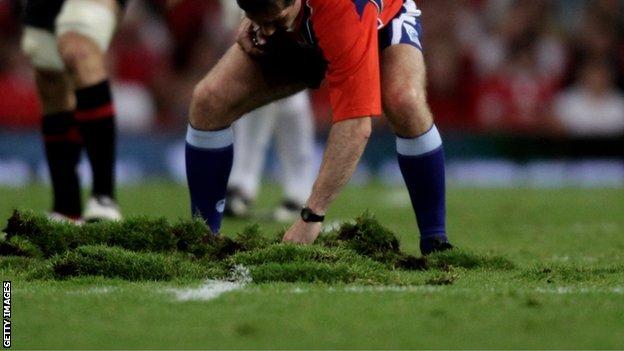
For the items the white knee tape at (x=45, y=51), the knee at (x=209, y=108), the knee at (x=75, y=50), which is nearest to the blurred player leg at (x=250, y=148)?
the white knee tape at (x=45, y=51)

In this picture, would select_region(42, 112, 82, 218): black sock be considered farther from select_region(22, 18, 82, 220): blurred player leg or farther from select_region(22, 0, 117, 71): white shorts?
select_region(22, 0, 117, 71): white shorts

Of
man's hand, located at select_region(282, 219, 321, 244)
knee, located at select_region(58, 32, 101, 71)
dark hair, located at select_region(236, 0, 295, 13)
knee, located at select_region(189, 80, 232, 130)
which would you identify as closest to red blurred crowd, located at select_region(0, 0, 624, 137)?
knee, located at select_region(58, 32, 101, 71)

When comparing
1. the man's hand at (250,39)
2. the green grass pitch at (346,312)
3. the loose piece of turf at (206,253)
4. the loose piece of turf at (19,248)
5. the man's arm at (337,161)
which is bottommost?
the loose piece of turf at (19,248)

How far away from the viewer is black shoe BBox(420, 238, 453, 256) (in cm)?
637

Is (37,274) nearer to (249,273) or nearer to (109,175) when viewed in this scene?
(249,273)

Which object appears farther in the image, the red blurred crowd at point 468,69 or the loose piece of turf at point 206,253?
the red blurred crowd at point 468,69

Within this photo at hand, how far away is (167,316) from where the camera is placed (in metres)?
4.62

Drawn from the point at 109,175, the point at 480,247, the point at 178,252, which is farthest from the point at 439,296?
the point at 109,175

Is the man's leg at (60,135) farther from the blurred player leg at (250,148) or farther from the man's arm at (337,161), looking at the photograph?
the man's arm at (337,161)

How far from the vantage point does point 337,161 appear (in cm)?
577

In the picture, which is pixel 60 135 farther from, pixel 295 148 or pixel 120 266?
pixel 120 266

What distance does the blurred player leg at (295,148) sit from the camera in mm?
10297

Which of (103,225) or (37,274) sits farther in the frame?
(103,225)

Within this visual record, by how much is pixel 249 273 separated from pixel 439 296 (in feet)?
2.81
